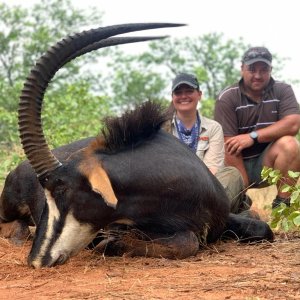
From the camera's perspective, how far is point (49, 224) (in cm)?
476

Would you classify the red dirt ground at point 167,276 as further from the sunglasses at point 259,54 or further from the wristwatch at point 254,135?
the sunglasses at point 259,54

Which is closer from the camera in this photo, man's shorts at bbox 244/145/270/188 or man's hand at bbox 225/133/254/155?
man's hand at bbox 225/133/254/155

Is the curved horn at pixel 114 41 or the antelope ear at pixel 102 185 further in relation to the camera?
the curved horn at pixel 114 41

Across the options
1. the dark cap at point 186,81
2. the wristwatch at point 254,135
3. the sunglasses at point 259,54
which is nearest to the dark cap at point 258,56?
the sunglasses at point 259,54

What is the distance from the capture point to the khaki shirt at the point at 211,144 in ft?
21.7

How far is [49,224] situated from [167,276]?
105 cm

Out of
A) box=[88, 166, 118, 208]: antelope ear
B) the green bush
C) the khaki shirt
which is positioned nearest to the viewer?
box=[88, 166, 118, 208]: antelope ear

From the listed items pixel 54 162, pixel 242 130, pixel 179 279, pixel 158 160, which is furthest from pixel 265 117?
pixel 179 279

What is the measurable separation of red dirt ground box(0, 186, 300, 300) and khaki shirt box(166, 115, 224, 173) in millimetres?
1379

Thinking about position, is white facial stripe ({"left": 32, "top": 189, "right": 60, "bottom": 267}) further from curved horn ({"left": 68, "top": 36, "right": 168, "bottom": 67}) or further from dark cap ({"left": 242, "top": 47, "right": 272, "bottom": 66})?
dark cap ({"left": 242, "top": 47, "right": 272, "bottom": 66})

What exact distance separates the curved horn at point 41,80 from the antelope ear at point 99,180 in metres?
0.29

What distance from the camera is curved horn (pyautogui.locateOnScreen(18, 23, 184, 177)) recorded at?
475 centimetres

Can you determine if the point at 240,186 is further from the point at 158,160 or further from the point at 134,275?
the point at 134,275

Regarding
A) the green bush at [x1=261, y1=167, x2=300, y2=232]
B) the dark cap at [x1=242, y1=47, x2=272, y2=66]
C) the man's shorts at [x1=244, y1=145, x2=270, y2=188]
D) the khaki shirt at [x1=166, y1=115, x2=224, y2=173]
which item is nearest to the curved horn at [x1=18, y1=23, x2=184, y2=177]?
the green bush at [x1=261, y1=167, x2=300, y2=232]
